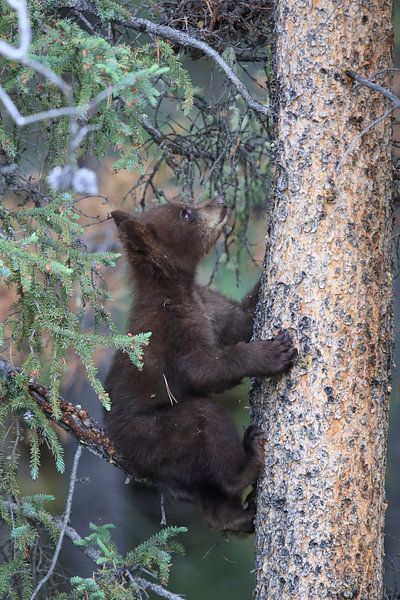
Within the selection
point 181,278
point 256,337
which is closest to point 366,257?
point 256,337

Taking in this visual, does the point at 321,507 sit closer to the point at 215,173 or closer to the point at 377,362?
the point at 377,362

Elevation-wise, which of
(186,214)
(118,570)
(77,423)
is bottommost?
(118,570)

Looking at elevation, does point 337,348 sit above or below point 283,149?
below

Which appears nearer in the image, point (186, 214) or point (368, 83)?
point (368, 83)

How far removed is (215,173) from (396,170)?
5.65 feet

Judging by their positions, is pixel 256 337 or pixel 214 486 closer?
pixel 256 337

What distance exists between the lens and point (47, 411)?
4.68 meters

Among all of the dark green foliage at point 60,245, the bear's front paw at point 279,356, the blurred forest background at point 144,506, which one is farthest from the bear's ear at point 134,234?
the blurred forest background at point 144,506

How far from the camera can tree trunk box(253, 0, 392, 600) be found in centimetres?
406

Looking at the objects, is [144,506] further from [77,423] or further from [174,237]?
[174,237]

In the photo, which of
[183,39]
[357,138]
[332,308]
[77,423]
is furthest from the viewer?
[77,423]

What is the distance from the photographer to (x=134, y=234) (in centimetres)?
529

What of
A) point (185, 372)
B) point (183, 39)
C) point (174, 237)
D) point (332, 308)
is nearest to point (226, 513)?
point (185, 372)

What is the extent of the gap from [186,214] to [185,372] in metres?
1.22
